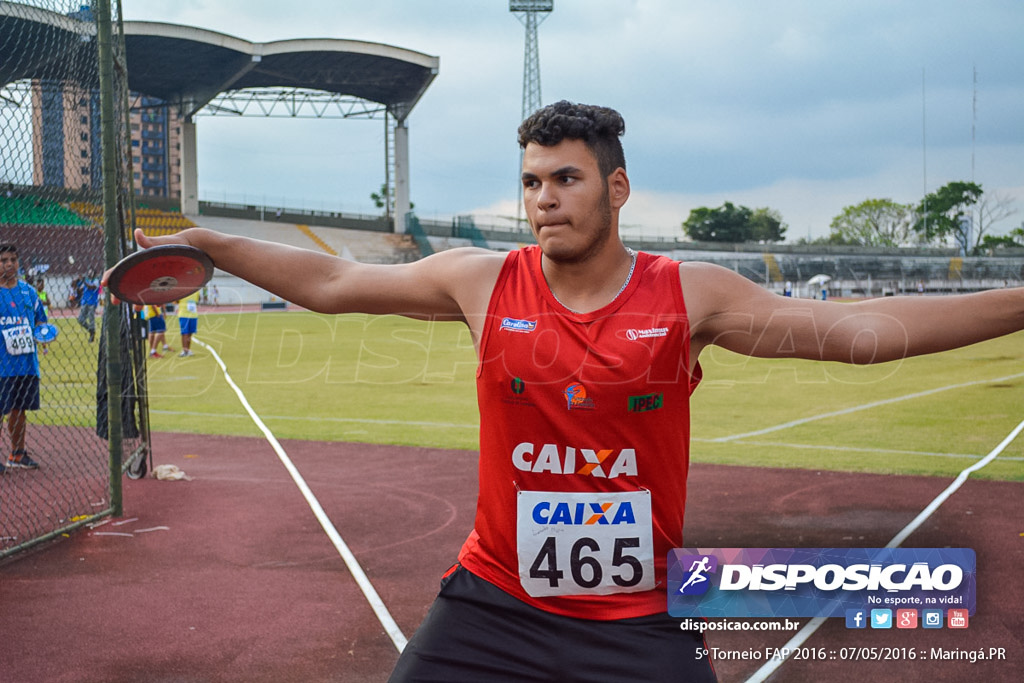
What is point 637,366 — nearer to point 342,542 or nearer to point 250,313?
point 342,542

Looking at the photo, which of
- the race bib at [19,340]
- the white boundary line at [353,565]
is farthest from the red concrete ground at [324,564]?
the race bib at [19,340]

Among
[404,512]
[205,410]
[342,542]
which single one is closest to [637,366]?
→ [342,542]

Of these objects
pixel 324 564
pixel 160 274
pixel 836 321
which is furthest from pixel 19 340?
pixel 836 321

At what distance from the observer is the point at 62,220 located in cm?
909

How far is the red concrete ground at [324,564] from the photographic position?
444 cm

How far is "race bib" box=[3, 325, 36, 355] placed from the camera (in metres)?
8.55

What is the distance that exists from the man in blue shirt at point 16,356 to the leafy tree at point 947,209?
89.1 meters

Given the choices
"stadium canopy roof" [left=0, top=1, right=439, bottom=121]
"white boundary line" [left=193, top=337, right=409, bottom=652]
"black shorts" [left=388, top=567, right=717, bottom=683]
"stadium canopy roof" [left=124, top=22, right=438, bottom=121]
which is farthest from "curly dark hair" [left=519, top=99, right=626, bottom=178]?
"stadium canopy roof" [left=124, top=22, right=438, bottom=121]

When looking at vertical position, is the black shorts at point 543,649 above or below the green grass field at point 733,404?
above

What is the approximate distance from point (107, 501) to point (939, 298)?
689 cm

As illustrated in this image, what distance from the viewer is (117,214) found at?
7.14 metres

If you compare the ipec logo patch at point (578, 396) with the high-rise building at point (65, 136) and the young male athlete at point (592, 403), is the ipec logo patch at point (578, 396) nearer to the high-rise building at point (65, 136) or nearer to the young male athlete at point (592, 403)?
the young male athlete at point (592, 403)
